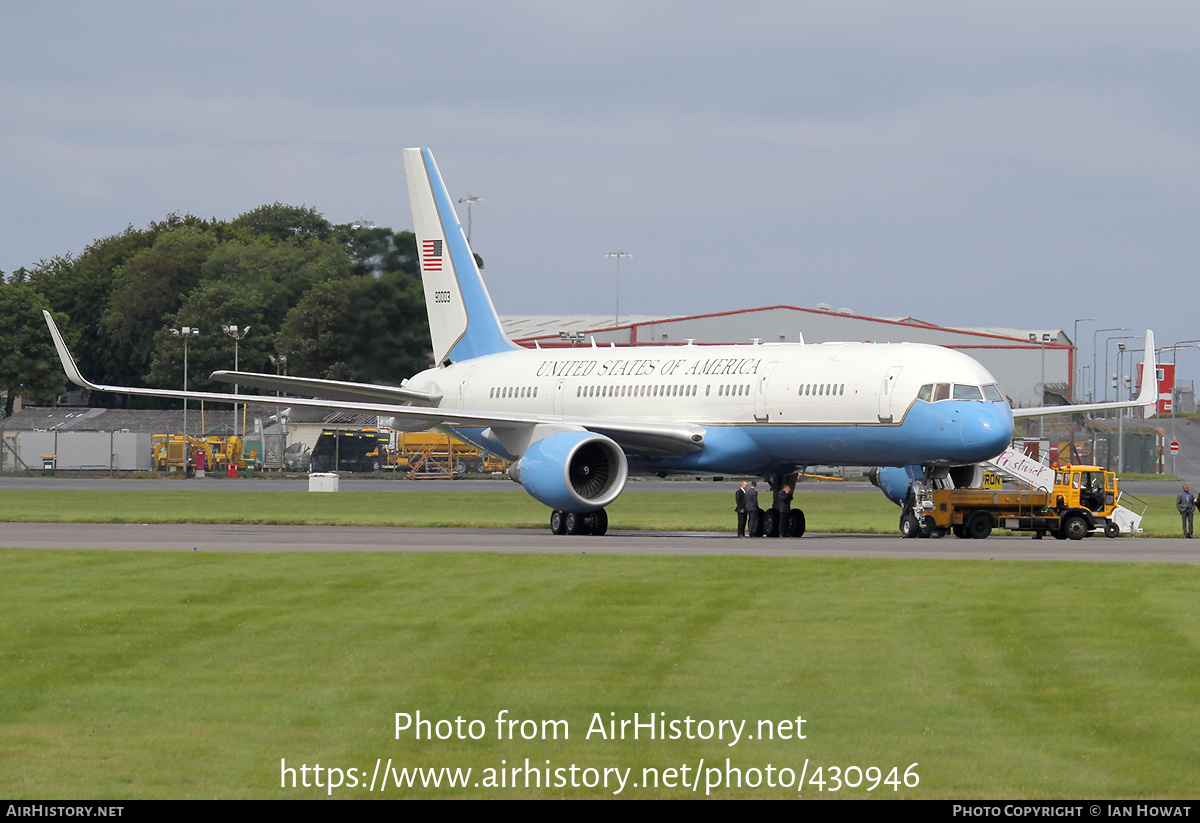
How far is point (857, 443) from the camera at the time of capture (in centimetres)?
3519

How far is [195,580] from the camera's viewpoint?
71.2 feet

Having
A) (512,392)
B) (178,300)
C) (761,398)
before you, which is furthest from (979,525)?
(178,300)

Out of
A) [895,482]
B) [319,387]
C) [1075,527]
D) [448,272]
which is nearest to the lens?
[1075,527]

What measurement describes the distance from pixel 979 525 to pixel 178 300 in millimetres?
102166

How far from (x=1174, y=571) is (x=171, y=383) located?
10443cm

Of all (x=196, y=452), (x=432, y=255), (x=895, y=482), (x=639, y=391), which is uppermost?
(x=432, y=255)

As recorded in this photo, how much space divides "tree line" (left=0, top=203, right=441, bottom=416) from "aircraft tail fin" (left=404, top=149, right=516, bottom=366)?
41704 millimetres

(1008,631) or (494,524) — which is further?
(494,524)

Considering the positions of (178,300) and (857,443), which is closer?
(857,443)

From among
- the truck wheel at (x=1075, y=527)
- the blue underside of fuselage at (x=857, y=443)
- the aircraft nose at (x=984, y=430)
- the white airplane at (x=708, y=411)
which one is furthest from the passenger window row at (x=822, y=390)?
the truck wheel at (x=1075, y=527)

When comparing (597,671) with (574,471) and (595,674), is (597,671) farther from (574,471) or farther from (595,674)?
(574,471)
